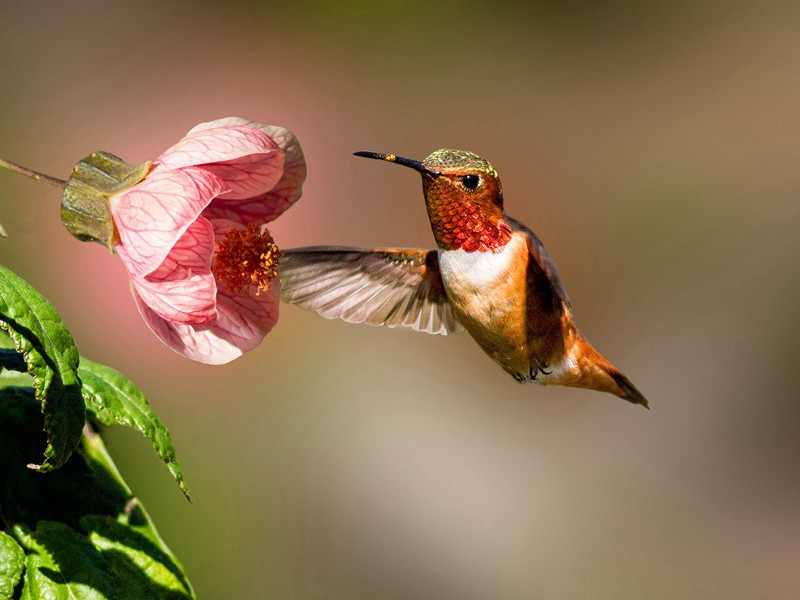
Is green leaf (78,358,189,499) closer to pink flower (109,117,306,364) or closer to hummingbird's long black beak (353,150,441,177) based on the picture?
pink flower (109,117,306,364)

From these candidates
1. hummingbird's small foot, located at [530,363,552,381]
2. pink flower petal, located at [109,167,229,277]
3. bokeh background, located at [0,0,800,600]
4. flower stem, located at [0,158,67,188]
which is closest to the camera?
flower stem, located at [0,158,67,188]

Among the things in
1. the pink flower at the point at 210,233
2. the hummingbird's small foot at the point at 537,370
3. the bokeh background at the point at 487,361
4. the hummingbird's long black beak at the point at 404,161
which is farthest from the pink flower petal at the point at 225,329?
the bokeh background at the point at 487,361

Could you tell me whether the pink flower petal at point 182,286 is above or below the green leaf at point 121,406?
above

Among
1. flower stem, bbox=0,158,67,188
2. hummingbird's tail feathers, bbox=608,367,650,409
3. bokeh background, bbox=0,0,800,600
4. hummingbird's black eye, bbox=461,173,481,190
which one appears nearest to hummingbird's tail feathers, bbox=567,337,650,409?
hummingbird's tail feathers, bbox=608,367,650,409

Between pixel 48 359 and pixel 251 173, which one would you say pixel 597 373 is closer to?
pixel 251 173

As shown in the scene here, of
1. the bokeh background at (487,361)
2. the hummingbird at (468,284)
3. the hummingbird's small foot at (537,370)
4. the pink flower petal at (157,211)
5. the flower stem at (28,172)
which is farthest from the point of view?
the bokeh background at (487,361)

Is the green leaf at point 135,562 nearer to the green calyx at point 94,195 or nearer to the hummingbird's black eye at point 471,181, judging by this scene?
the green calyx at point 94,195

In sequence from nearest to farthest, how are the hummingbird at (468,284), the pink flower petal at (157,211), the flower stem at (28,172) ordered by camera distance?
1. the flower stem at (28,172)
2. the pink flower petal at (157,211)
3. the hummingbird at (468,284)
